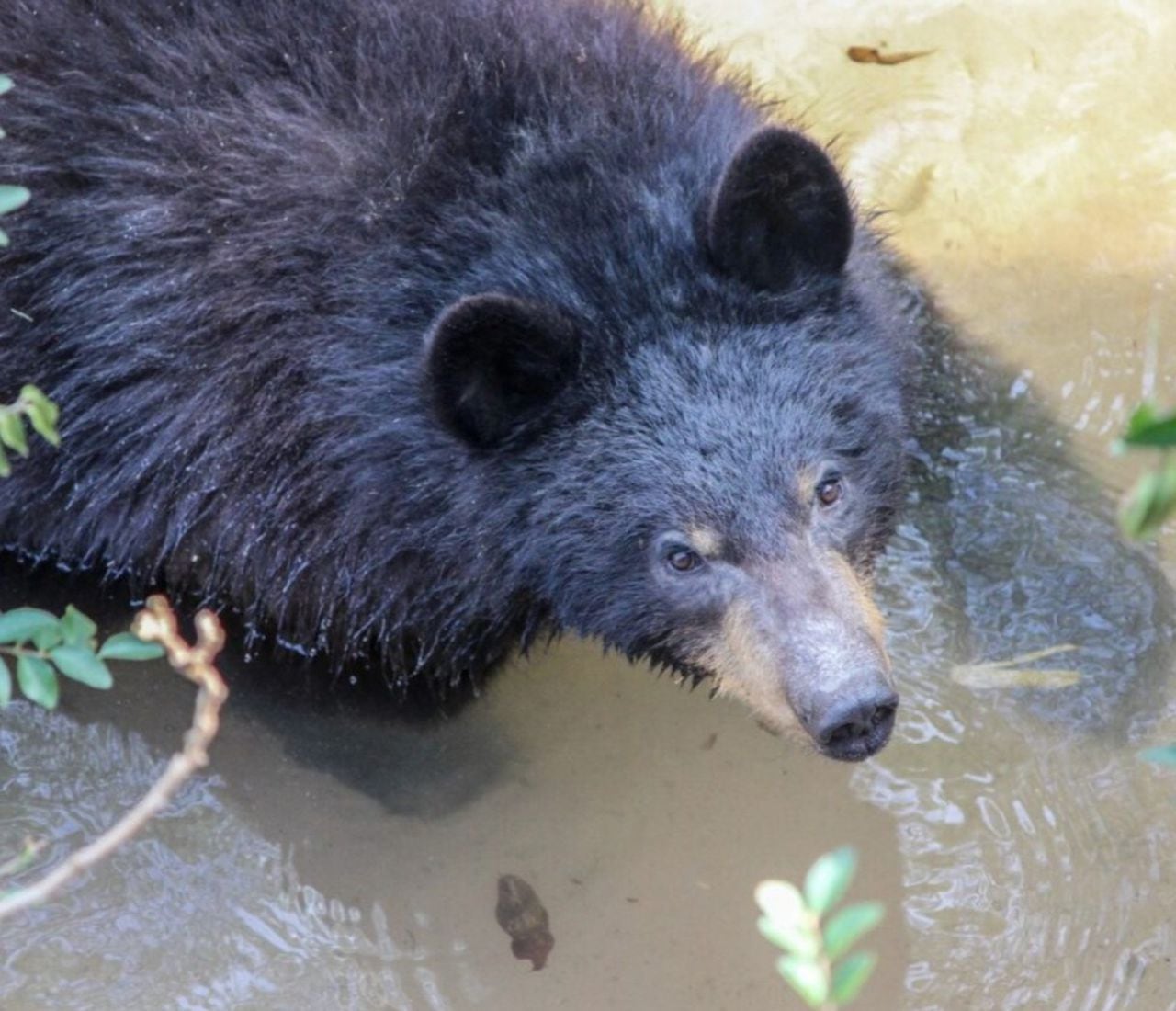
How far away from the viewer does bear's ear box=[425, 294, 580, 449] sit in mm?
4133

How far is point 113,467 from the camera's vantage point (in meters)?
5.20

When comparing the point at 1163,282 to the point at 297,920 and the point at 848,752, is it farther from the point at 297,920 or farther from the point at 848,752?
the point at 297,920

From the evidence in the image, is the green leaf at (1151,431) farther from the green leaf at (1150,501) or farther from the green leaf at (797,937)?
the green leaf at (797,937)

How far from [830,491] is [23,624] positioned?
7.55 feet

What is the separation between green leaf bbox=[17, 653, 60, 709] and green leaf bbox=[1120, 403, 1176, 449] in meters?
1.95

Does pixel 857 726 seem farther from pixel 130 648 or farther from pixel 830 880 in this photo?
pixel 830 880

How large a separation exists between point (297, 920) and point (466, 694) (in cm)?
95

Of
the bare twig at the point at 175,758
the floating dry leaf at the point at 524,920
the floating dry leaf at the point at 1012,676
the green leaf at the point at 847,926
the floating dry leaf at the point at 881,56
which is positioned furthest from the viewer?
the floating dry leaf at the point at 881,56

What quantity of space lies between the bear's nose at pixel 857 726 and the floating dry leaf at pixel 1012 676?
1.37 meters

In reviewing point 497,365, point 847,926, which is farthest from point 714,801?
point 847,926

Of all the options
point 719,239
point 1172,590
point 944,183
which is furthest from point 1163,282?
point 719,239

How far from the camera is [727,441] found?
4352 millimetres

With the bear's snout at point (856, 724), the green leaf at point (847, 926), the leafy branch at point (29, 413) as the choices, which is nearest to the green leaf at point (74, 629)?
the leafy branch at point (29, 413)

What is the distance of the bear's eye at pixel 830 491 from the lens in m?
4.47
